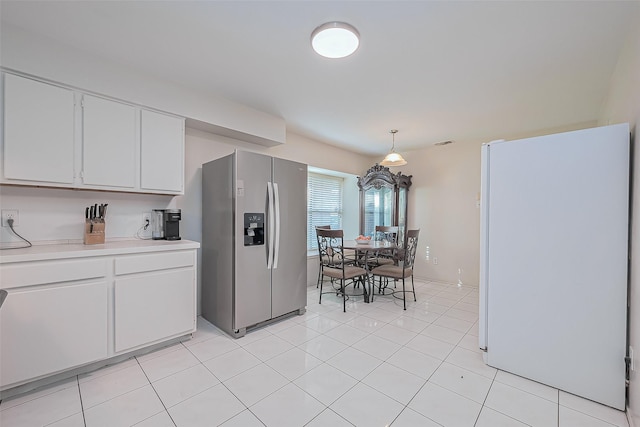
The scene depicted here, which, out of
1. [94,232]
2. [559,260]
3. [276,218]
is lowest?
[559,260]

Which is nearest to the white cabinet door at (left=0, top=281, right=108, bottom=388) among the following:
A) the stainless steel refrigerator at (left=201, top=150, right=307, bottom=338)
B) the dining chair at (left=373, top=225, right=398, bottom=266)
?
the stainless steel refrigerator at (left=201, top=150, right=307, bottom=338)

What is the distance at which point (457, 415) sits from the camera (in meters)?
1.57

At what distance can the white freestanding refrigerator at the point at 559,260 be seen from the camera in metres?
1.65

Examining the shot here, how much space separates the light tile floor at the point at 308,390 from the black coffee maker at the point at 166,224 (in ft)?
3.34

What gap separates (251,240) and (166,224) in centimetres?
85

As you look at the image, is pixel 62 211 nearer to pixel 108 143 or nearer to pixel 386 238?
→ pixel 108 143

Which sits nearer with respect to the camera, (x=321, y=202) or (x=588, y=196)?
(x=588, y=196)

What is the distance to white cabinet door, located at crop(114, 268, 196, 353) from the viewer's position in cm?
206

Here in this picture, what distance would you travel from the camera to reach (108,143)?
7.39 feet

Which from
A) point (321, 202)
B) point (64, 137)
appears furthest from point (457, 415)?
point (321, 202)

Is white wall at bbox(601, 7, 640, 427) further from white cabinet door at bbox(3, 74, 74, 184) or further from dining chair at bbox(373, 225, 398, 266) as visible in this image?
white cabinet door at bbox(3, 74, 74, 184)

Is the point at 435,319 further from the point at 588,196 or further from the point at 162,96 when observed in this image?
the point at 162,96

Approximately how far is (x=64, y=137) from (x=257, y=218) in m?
1.61

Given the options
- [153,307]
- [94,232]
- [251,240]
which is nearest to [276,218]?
[251,240]
